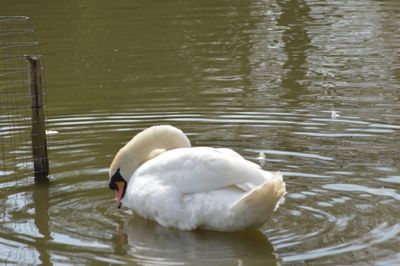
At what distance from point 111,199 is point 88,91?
5.15m

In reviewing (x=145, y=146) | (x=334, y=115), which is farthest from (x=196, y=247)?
(x=334, y=115)

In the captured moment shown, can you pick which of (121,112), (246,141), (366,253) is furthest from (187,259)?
(121,112)

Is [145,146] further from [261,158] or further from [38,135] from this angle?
[261,158]

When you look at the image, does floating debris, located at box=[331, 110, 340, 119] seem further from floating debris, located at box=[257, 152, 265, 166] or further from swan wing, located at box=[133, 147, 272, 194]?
swan wing, located at box=[133, 147, 272, 194]

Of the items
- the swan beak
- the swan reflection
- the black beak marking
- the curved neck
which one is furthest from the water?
the curved neck

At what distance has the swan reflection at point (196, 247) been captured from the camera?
23.5 feet

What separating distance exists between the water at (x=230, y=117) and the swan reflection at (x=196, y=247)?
16 mm

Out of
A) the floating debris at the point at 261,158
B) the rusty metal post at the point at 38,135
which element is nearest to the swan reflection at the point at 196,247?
the rusty metal post at the point at 38,135

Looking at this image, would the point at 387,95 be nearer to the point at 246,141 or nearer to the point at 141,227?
the point at 246,141

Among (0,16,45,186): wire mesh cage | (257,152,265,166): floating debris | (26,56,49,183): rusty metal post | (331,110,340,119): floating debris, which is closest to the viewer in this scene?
(26,56,49,183): rusty metal post

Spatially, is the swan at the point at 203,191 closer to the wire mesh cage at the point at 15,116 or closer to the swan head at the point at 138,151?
the swan head at the point at 138,151

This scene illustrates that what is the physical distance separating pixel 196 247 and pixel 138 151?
126 centimetres

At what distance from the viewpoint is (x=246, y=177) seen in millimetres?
7414

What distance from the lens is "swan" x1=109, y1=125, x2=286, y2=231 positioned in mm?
7188
